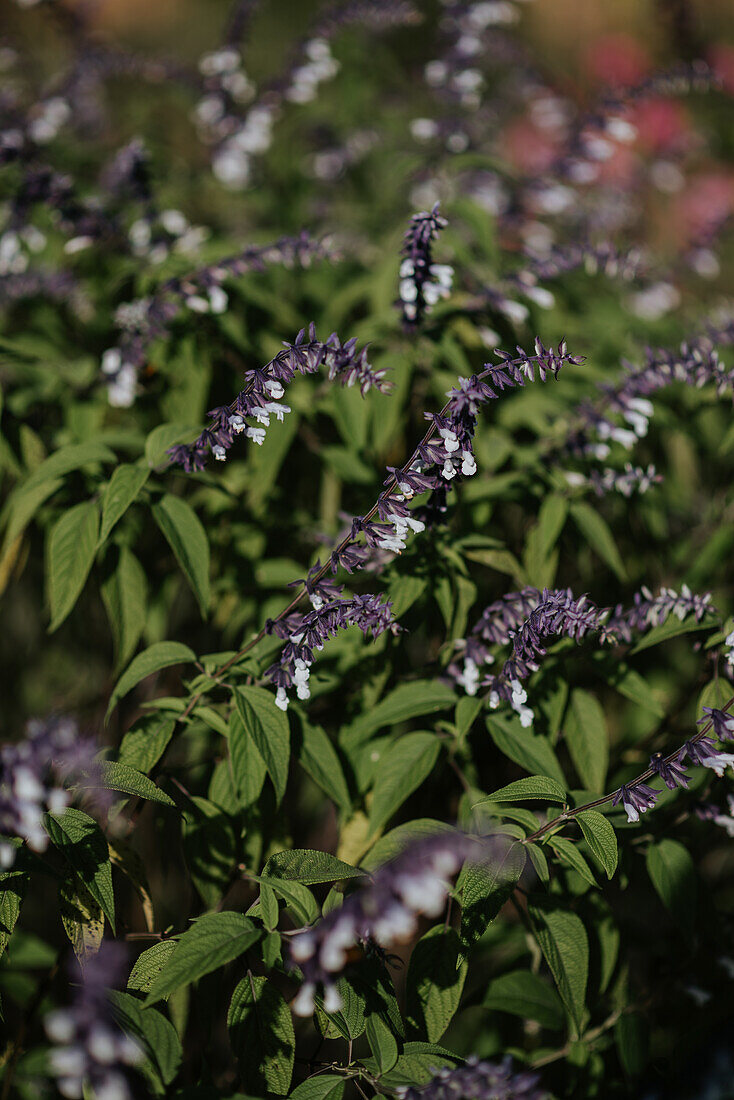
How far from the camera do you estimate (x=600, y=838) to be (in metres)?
1.37

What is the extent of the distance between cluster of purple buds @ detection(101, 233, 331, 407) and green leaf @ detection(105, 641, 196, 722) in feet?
2.60

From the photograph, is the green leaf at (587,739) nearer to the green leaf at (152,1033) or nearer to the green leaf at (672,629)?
the green leaf at (672,629)

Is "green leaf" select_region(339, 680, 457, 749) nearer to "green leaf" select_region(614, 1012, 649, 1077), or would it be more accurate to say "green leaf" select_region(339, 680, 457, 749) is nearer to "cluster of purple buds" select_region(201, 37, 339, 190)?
"green leaf" select_region(614, 1012, 649, 1077)

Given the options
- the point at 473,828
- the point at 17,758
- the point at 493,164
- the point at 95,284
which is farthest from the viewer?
the point at 95,284

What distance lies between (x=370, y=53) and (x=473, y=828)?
436 cm

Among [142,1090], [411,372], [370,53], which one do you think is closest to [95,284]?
[411,372]

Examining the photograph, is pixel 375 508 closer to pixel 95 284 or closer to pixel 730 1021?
pixel 730 1021

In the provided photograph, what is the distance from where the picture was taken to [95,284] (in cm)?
279

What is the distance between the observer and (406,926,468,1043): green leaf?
1489 millimetres

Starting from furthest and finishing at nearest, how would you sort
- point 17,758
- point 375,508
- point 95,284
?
point 95,284, point 375,508, point 17,758

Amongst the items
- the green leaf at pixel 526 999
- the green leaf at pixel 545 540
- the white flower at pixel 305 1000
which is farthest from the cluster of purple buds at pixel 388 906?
the green leaf at pixel 545 540

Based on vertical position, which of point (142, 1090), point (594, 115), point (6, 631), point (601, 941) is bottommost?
point (6, 631)

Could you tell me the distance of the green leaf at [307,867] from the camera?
1.36 m

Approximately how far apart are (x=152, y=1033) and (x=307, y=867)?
1.11 ft
